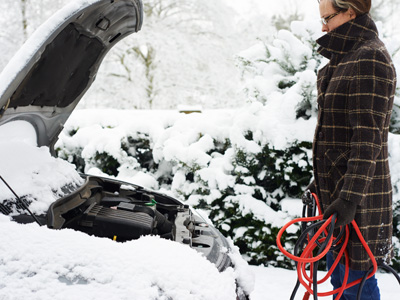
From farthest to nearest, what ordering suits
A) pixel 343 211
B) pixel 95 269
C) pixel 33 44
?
1. pixel 343 211
2. pixel 33 44
3. pixel 95 269

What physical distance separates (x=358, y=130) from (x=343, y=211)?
0.37 m

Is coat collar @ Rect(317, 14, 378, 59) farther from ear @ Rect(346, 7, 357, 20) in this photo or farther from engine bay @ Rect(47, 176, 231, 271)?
engine bay @ Rect(47, 176, 231, 271)

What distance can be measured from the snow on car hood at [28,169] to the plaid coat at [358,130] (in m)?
1.31

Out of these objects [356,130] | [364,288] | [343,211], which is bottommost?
[364,288]

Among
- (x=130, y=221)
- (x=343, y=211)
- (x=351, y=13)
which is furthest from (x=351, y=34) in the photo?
(x=130, y=221)

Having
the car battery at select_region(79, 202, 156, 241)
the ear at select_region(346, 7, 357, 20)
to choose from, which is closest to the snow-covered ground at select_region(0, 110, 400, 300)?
the car battery at select_region(79, 202, 156, 241)

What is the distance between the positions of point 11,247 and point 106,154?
3.28 meters

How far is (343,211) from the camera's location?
5.60 ft

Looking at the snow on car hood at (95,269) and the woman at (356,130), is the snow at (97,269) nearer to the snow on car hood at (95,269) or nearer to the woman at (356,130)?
the snow on car hood at (95,269)

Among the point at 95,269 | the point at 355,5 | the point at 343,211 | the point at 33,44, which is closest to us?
the point at 95,269

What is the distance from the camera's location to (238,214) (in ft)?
12.5

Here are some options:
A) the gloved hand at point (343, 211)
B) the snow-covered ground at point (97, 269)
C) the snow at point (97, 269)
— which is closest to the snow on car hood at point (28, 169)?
the snow-covered ground at point (97, 269)

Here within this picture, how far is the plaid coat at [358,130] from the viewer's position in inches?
68.4

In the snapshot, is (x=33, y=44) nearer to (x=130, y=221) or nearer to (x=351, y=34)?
(x=130, y=221)
